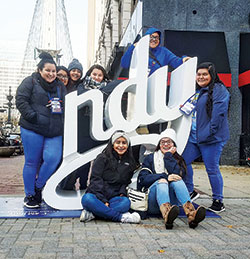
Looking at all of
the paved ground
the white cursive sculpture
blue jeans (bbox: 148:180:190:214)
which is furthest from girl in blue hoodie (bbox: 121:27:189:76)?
the paved ground

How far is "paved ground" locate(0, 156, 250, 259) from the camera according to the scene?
3.36 meters

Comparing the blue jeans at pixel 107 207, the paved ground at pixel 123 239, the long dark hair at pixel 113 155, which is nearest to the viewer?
the paved ground at pixel 123 239

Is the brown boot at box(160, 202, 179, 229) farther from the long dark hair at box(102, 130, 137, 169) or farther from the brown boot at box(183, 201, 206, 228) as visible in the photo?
the long dark hair at box(102, 130, 137, 169)

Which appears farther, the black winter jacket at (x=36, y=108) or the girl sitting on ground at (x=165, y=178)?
the black winter jacket at (x=36, y=108)

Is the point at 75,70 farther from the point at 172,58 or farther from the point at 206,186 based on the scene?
the point at 206,186

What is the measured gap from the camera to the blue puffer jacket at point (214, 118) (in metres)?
5.24

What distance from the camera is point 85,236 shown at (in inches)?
155

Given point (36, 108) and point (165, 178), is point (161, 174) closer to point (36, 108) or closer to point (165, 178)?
point (165, 178)

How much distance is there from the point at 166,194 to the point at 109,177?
72 centimetres

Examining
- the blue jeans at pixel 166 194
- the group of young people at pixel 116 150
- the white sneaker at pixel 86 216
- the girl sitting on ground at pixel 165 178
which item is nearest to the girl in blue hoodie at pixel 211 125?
the group of young people at pixel 116 150

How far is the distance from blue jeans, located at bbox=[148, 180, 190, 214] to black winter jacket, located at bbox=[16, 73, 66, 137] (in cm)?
154

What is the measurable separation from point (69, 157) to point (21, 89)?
1.09 m

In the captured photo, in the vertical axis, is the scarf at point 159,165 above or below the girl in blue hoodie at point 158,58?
below

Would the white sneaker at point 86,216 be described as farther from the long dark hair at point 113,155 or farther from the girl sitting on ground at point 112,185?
the long dark hair at point 113,155
